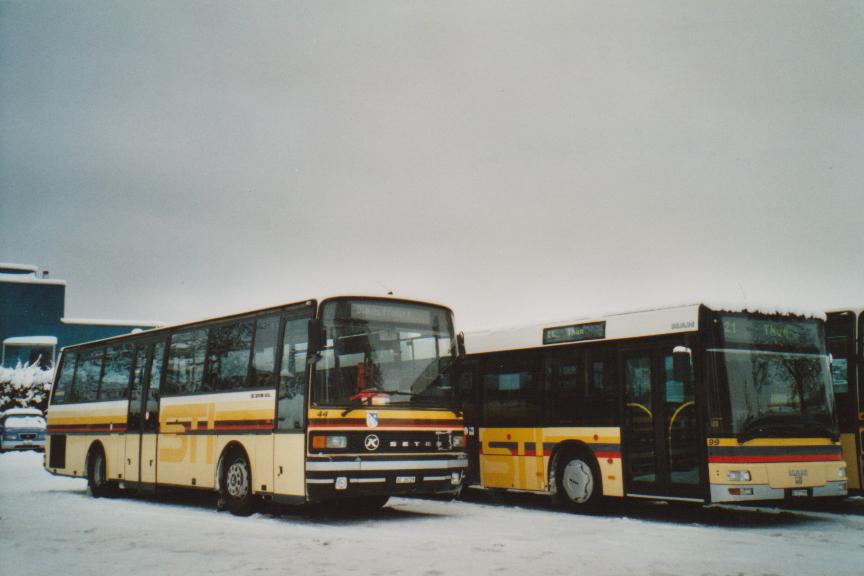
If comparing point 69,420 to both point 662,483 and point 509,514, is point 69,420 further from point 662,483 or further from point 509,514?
point 662,483

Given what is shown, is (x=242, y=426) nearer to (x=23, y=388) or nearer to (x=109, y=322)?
(x=23, y=388)

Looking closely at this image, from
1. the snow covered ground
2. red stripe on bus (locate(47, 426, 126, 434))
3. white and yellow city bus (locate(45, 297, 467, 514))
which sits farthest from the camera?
red stripe on bus (locate(47, 426, 126, 434))

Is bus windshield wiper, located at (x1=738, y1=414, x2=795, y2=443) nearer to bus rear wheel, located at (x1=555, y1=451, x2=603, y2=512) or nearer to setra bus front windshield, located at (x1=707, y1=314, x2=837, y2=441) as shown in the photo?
setra bus front windshield, located at (x1=707, y1=314, x2=837, y2=441)

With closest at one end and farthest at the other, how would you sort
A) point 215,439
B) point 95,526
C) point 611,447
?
point 95,526
point 611,447
point 215,439

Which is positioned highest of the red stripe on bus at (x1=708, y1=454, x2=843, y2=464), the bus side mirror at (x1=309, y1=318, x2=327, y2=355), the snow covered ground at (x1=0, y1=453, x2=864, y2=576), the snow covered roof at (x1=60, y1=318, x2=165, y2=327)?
the snow covered roof at (x1=60, y1=318, x2=165, y2=327)

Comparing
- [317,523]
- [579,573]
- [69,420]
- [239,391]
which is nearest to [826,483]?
[579,573]

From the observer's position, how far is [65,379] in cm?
2041

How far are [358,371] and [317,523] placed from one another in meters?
2.31

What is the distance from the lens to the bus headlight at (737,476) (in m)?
11.9

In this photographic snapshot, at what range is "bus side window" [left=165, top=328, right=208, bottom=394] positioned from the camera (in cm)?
1544

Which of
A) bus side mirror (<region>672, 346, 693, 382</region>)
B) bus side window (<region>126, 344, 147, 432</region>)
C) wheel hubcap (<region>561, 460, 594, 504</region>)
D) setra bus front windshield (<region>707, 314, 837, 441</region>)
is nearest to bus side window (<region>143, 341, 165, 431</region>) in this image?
bus side window (<region>126, 344, 147, 432</region>)

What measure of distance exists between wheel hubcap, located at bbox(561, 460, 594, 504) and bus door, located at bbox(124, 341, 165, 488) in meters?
7.52

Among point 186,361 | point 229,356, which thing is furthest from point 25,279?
point 229,356

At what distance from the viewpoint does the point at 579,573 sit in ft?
26.9
